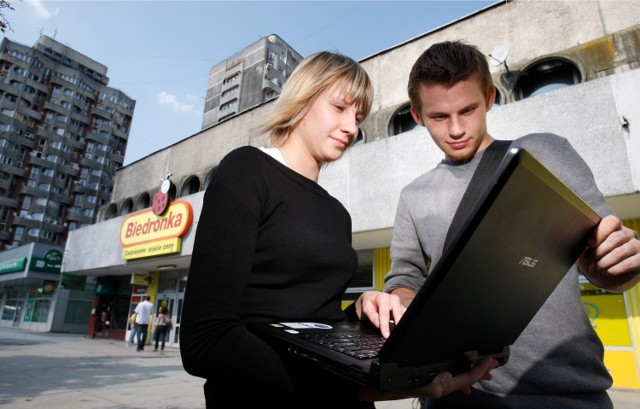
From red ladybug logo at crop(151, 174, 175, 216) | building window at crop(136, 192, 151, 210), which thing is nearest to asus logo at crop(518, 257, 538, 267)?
red ladybug logo at crop(151, 174, 175, 216)

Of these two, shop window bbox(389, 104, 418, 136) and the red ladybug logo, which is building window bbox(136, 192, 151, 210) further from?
shop window bbox(389, 104, 418, 136)

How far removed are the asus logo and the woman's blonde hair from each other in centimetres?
89

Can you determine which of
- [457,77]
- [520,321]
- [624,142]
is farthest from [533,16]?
[520,321]

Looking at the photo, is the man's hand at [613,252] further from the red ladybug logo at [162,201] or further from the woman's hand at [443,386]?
the red ladybug logo at [162,201]

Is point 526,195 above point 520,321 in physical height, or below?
above

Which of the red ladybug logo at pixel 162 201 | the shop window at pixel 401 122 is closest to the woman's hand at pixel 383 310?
the shop window at pixel 401 122

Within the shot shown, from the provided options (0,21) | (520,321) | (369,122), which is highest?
(369,122)

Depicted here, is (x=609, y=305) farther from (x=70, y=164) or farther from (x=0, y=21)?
(x=70, y=164)

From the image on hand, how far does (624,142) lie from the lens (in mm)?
5430

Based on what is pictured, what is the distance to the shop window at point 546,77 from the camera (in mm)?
7391

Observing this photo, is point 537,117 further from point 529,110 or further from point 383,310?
point 383,310

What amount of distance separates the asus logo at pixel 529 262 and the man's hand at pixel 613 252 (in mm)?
234

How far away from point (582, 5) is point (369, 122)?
5063mm

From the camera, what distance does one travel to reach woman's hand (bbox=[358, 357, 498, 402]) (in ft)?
2.45
